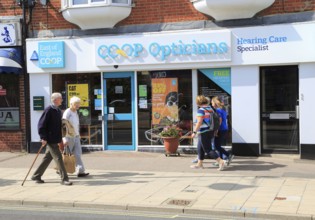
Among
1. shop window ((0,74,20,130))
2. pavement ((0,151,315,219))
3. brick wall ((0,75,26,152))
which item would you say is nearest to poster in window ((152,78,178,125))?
pavement ((0,151,315,219))

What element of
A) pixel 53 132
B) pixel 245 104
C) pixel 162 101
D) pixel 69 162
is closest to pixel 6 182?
pixel 69 162

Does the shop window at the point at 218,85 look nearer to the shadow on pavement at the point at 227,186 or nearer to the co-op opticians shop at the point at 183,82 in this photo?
the co-op opticians shop at the point at 183,82

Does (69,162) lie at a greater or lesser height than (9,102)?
lesser

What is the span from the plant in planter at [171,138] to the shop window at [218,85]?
4.12ft

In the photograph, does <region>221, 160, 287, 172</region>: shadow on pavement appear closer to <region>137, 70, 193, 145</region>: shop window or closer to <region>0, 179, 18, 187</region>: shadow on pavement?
<region>137, 70, 193, 145</region>: shop window

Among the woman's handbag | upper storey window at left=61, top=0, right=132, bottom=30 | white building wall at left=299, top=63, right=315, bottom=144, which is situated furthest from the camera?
upper storey window at left=61, top=0, right=132, bottom=30

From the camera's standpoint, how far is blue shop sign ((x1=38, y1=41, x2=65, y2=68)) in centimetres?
1322

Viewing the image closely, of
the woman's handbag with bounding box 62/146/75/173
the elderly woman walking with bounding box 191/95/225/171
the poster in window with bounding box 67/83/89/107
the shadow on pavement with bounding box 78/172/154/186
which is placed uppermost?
the poster in window with bounding box 67/83/89/107

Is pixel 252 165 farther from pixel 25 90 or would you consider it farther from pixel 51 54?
pixel 25 90

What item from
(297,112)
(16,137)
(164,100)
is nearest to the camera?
(297,112)

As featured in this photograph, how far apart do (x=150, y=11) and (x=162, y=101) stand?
8.05ft

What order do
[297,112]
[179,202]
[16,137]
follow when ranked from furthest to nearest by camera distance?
[16,137] < [297,112] < [179,202]

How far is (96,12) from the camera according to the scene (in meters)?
12.7

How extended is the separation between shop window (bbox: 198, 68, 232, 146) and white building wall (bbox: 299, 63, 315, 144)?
1809 millimetres
